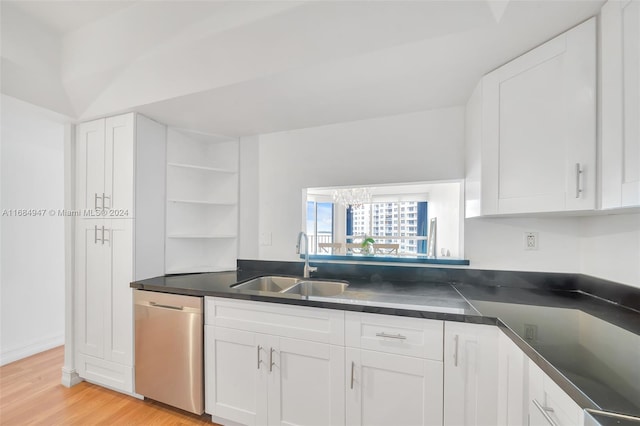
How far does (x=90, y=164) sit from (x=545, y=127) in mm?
2997

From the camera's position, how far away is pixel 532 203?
4.12ft

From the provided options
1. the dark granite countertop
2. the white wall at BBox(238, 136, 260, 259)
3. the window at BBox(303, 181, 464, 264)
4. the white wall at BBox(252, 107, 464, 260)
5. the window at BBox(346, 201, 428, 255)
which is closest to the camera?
the dark granite countertop

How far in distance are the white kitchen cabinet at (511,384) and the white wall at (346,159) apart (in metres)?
1.15

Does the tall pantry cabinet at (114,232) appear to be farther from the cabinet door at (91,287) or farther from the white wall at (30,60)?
the white wall at (30,60)

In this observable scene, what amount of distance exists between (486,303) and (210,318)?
159 cm

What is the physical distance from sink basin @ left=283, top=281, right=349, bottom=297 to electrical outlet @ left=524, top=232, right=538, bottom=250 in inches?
47.5

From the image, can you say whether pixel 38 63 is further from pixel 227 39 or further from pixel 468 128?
pixel 468 128

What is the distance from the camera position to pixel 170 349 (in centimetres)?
179

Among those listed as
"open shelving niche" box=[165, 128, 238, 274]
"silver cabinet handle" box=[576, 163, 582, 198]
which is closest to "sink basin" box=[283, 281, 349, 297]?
"open shelving niche" box=[165, 128, 238, 274]

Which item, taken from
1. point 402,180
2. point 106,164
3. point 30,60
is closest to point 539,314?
point 402,180

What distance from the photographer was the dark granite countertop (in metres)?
0.69

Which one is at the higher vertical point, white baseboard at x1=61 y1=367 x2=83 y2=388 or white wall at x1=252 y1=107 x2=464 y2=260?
white wall at x1=252 y1=107 x2=464 y2=260

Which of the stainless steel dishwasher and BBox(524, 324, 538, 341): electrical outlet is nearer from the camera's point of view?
BBox(524, 324, 538, 341): electrical outlet

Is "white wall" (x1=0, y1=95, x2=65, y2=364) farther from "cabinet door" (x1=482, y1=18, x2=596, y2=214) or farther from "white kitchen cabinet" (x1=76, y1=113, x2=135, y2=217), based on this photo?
"cabinet door" (x1=482, y1=18, x2=596, y2=214)
